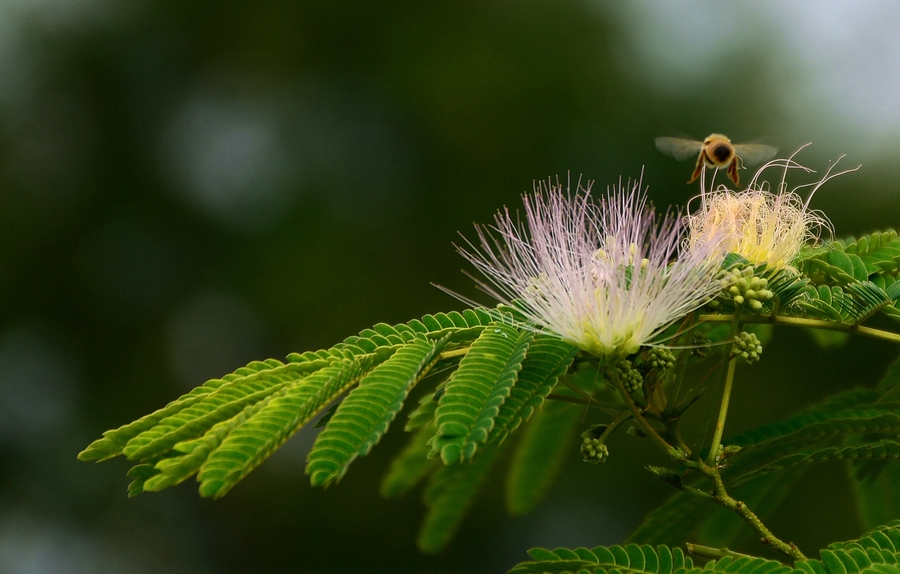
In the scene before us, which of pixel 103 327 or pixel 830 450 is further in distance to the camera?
pixel 103 327

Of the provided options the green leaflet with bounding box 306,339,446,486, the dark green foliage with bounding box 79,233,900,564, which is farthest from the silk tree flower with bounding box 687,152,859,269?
the green leaflet with bounding box 306,339,446,486

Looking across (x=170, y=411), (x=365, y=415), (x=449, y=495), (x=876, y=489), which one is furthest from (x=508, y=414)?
(x=876, y=489)

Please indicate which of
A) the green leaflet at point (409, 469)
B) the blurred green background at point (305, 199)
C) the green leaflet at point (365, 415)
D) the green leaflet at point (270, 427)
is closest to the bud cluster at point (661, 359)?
the green leaflet at point (365, 415)

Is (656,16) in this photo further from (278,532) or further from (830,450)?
(830,450)

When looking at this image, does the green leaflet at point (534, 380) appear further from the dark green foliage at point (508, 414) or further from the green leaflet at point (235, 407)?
the green leaflet at point (235, 407)

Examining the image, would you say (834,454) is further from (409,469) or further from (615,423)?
(409,469)

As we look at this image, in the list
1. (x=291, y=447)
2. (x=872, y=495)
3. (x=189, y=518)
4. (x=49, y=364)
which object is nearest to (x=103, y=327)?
(x=49, y=364)
